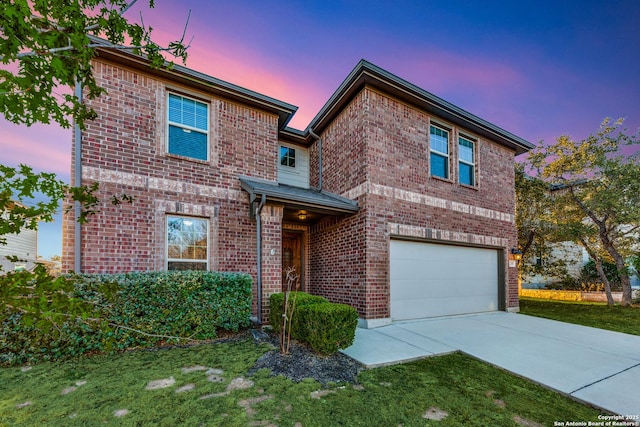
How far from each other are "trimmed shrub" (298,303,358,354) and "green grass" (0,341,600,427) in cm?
61

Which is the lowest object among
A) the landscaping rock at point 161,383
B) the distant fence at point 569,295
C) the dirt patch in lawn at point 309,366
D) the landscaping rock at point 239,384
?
the distant fence at point 569,295

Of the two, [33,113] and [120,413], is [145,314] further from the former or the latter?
[33,113]

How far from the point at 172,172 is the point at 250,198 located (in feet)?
5.88

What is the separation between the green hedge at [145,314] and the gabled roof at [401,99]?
5.27 m

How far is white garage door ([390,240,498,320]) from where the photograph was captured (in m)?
7.38

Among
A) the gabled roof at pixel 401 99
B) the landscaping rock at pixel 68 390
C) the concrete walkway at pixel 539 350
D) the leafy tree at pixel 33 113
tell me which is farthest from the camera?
the gabled roof at pixel 401 99

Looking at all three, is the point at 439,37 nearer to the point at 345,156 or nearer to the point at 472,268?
the point at 345,156

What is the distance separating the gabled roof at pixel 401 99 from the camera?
22.8ft

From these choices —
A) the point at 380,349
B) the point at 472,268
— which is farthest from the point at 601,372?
the point at 472,268

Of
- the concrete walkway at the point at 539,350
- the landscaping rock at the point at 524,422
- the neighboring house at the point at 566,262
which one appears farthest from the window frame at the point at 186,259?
the neighboring house at the point at 566,262

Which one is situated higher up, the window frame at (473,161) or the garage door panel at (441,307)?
the window frame at (473,161)

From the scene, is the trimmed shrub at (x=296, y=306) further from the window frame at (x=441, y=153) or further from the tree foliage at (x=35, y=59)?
the window frame at (x=441, y=153)

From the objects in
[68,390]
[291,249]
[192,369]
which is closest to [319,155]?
[291,249]

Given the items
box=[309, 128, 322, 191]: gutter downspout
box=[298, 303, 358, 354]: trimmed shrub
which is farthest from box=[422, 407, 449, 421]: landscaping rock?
box=[309, 128, 322, 191]: gutter downspout
